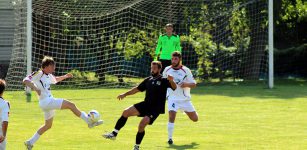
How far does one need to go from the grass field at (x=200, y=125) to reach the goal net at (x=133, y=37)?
2.59 metres

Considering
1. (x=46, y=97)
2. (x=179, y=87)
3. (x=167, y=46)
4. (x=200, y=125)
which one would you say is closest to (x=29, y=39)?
(x=167, y=46)

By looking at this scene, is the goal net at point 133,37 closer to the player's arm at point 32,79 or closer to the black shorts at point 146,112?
the player's arm at point 32,79

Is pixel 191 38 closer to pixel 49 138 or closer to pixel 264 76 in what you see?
pixel 264 76

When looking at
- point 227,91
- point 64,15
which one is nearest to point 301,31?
point 227,91

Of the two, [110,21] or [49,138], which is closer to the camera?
[49,138]

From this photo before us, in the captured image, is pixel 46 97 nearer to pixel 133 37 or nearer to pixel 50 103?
pixel 50 103

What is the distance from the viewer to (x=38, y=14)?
24.1m

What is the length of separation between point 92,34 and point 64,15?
1885 millimetres

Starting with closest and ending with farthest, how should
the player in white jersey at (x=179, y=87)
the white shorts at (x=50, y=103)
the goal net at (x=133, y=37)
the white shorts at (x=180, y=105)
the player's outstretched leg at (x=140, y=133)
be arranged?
the player's outstretched leg at (x=140, y=133) → the white shorts at (x=50, y=103) → the player in white jersey at (x=179, y=87) → the white shorts at (x=180, y=105) → the goal net at (x=133, y=37)

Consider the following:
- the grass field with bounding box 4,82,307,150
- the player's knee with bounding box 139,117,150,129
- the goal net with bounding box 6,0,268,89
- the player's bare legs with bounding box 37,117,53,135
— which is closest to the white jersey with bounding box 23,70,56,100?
the player's bare legs with bounding box 37,117,53,135

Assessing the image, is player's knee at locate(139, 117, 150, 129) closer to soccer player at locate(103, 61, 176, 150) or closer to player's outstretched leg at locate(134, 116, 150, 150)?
player's outstretched leg at locate(134, 116, 150, 150)

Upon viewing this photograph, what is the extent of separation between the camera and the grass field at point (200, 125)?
12.4 m

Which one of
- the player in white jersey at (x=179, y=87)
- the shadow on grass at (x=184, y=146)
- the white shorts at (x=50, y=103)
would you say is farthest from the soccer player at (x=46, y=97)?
the player in white jersey at (x=179, y=87)

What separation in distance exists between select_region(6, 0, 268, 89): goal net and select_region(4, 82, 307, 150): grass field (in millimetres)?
2593
